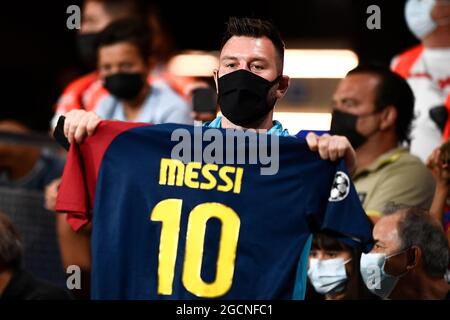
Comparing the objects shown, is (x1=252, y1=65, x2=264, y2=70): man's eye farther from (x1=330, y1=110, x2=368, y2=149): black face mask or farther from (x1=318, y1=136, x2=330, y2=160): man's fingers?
(x1=330, y1=110, x2=368, y2=149): black face mask

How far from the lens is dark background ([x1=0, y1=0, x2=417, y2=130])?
383 inches

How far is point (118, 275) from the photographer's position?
190 inches

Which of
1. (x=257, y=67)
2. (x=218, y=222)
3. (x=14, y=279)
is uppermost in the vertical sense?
(x=257, y=67)

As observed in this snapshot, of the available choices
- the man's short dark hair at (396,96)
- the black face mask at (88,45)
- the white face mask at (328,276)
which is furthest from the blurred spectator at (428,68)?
the black face mask at (88,45)

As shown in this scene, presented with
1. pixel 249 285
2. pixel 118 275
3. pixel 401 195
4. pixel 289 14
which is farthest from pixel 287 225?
pixel 289 14

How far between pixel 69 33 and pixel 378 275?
18.4 ft

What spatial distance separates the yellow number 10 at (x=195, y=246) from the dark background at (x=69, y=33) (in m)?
4.76

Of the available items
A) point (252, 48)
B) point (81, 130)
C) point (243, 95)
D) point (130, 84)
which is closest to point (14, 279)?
point (81, 130)

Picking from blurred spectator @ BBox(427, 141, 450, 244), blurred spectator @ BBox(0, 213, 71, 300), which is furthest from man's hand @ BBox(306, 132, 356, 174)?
blurred spectator @ BBox(0, 213, 71, 300)

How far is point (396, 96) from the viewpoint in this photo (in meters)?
6.14

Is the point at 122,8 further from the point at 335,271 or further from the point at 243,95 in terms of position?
the point at 243,95

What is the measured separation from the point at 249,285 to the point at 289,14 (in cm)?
579

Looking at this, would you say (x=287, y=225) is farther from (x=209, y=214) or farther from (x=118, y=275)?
(x=118, y=275)

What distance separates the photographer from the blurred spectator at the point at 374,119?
6008 millimetres
